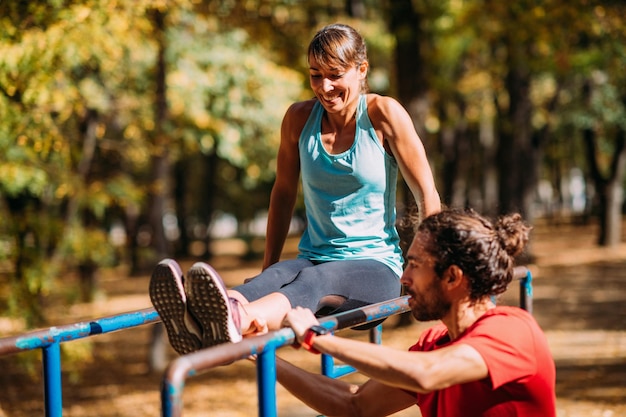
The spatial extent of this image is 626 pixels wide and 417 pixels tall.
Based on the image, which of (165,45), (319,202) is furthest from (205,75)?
(319,202)

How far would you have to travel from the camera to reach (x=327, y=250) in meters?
2.90

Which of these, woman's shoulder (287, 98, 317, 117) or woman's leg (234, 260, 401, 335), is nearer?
woman's leg (234, 260, 401, 335)

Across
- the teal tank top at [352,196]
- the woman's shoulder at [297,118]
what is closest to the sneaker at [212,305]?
the teal tank top at [352,196]

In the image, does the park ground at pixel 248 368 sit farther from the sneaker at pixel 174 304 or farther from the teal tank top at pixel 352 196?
the sneaker at pixel 174 304

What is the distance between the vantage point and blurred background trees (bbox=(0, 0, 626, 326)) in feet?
18.5

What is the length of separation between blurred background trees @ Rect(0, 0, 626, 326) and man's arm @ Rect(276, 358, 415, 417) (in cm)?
65

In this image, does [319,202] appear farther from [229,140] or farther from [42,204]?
[42,204]

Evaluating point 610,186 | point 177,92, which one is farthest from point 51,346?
point 610,186

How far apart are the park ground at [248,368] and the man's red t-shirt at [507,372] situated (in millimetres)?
2801

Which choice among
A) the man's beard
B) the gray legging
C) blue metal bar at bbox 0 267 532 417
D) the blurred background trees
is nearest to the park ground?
the blurred background trees

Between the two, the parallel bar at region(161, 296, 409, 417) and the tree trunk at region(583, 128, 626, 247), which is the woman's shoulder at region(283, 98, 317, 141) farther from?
the tree trunk at region(583, 128, 626, 247)

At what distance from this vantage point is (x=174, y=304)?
2258 mm

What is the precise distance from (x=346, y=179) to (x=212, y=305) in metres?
0.84

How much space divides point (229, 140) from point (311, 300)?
6.99 meters
